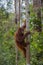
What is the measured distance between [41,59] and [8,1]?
14.5 ft

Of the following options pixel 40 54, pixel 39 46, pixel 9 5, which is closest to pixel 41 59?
pixel 40 54

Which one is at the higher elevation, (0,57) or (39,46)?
(39,46)

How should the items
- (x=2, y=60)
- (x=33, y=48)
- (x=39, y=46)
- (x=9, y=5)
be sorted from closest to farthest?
(x=39, y=46), (x=33, y=48), (x=2, y=60), (x=9, y=5)

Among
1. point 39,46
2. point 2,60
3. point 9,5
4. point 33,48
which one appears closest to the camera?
point 39,46

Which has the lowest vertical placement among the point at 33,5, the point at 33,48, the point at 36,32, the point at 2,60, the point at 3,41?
the point at 2,60

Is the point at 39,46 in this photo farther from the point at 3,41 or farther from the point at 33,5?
the point at 3,41

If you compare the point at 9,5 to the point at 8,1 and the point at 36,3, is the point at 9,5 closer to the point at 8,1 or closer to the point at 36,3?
the point at 8,1

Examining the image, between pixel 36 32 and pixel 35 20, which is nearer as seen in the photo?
pixel 36 32

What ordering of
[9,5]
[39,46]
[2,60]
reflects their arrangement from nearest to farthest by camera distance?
[39,46], [2,60], [9,5]

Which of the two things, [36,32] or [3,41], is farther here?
[3,41]

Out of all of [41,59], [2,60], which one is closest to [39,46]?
[41,59]

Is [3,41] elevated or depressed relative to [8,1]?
depressed

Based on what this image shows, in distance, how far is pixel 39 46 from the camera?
5.40 meters

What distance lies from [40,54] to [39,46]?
2.31 ft
